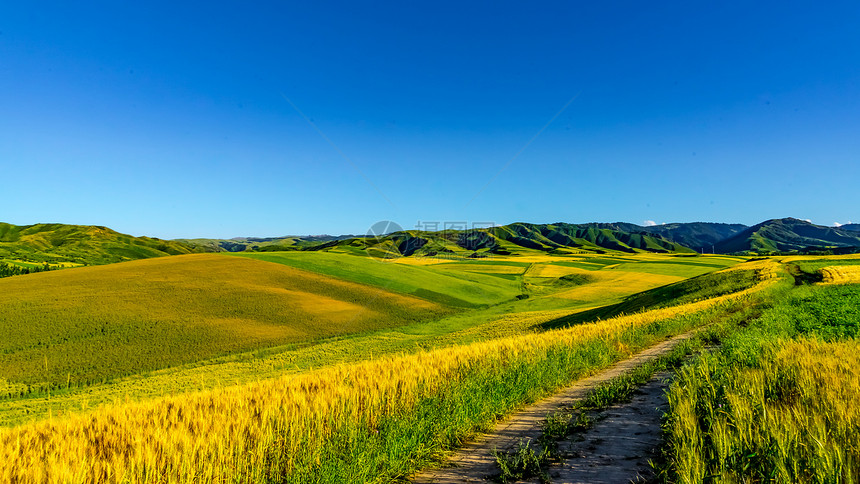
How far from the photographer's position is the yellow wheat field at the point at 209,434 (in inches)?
144

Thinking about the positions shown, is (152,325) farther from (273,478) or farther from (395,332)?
(273,478)

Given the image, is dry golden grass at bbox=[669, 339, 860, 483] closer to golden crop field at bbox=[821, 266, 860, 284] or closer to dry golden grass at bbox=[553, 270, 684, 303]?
golden crop field at bbox=[821, 266, 860, 284]

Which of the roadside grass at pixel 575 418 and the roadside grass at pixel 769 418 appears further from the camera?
the roadside grass at pixel 575 418

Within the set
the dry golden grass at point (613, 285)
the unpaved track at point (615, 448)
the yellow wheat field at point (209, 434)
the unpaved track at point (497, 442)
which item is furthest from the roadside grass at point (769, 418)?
the dry golden grass at point (613, 285)

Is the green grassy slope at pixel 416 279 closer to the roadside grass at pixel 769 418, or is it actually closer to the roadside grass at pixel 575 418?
the roadside grass at pixel 575 418

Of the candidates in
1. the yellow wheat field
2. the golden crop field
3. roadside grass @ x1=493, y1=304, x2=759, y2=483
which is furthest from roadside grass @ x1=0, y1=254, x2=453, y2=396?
the golden crop field

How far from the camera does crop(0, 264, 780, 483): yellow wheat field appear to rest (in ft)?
12.0

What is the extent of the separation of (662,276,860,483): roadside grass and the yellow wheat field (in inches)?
146

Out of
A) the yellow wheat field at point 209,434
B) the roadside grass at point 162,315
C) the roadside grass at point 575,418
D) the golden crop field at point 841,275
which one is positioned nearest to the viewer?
the yellow wheat field at point 209,434

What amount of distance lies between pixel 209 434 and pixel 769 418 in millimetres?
6391

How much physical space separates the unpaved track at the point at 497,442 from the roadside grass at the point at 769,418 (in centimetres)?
85

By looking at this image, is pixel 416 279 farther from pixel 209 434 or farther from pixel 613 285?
pixel 209 434

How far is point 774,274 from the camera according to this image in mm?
33438

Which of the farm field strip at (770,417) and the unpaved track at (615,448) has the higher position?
the farm field strip at (770,417)
